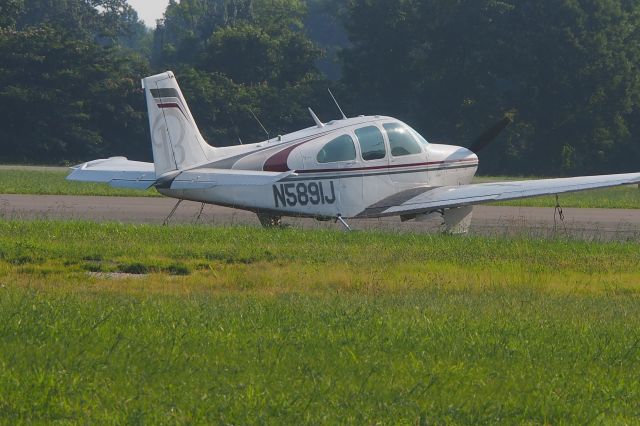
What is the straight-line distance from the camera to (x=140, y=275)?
12.4 meters

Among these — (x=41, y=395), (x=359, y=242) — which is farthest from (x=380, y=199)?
(x=41, y=395)

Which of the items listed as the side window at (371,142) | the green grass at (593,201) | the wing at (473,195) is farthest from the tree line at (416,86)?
the side window at (371,142)

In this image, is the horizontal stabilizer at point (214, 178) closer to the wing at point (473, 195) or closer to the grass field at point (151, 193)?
the wing at point (473, 195)

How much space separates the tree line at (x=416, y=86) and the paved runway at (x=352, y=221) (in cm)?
3032

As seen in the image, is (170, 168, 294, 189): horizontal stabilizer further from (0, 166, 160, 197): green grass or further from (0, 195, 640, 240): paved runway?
(0, 166, 160, 197): green grass

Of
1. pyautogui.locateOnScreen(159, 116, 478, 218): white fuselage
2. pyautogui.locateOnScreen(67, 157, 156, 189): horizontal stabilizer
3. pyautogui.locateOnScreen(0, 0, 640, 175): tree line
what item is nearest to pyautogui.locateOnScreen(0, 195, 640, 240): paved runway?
pyautogui.locateOnScreen(67, 157, 156, 189): horizontal stabilizer

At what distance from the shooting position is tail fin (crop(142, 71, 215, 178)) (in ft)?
55.5

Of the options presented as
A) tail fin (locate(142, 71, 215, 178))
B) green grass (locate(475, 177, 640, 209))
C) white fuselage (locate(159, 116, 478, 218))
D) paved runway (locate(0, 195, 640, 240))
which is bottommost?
green grass (locate(475, 177, 640, 209))

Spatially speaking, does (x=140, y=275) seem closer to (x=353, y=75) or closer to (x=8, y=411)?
(x=8, y=411)

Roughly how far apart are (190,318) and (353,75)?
5369cm

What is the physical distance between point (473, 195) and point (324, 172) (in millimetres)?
2409

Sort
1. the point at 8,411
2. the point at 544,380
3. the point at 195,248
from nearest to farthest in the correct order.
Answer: the point at 8,411 < the point at 544,380 < the point at 195,248

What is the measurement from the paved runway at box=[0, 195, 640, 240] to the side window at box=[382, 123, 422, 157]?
4.79ft

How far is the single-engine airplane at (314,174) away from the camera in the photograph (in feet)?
55.4
